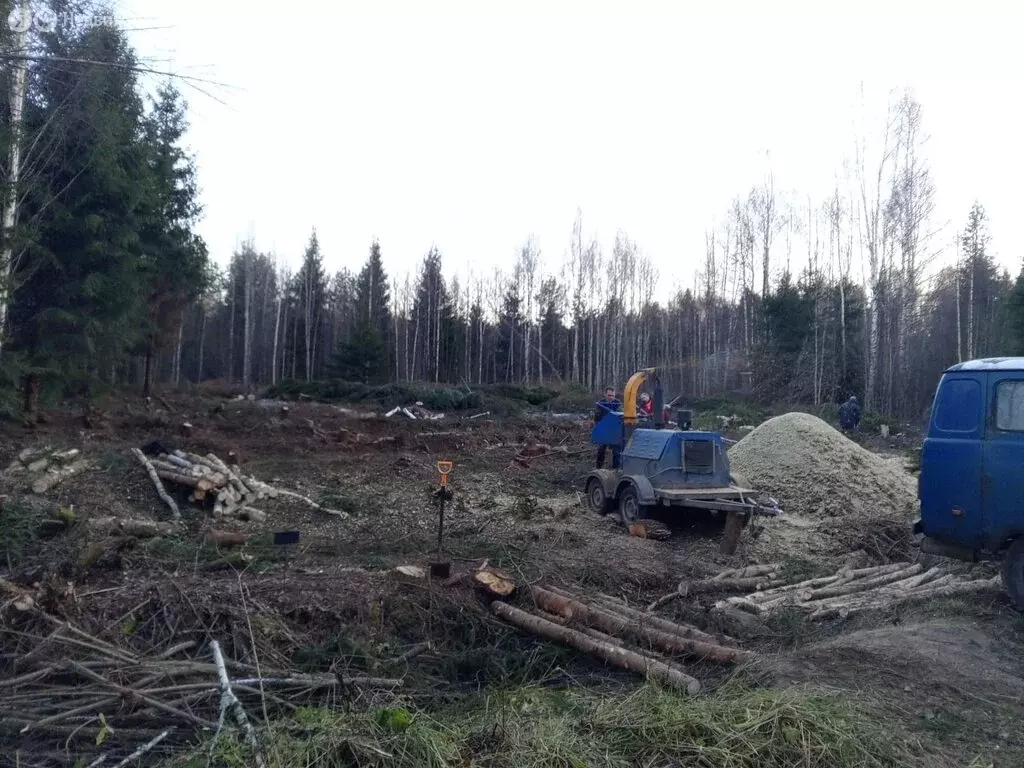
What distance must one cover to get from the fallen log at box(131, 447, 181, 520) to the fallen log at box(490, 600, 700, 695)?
22.0 ft

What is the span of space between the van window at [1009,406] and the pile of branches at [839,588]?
181 cm

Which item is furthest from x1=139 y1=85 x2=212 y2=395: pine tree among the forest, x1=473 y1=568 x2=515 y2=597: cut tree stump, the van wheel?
the van wheel

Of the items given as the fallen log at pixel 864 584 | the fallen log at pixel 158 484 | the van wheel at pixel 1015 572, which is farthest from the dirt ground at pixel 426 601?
the fallen log at pixel 864 584

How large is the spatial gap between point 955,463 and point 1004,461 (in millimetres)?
474

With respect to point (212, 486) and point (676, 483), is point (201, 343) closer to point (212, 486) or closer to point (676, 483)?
point (212, 486)

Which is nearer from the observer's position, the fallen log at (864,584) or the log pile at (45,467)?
the fallen log at (864,584)

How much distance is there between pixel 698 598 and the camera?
8.85 m

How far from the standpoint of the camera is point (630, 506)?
13.1 meters

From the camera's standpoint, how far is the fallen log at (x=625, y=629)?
6.64 meters

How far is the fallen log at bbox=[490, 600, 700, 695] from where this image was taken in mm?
5934

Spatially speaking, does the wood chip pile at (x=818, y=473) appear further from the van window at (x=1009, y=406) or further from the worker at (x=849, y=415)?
the worker at (x=849, y=415)

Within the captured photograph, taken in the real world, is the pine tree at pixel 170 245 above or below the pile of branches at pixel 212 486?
above

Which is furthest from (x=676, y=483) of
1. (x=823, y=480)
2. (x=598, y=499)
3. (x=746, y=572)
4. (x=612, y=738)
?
(x=612, y=738)

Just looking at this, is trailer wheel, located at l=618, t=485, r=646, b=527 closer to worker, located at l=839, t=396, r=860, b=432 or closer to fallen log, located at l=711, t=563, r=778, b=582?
fallen log, located at l=711, t=563, r=778, b=582
